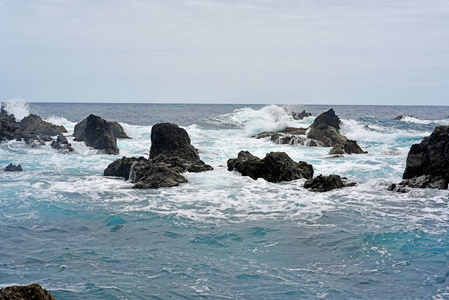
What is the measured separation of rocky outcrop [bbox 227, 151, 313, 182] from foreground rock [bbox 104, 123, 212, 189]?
6.91 ft

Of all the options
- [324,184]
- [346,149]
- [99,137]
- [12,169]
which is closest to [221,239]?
[324,184]

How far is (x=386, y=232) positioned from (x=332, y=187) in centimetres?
494

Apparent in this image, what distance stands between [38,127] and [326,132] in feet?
82.2

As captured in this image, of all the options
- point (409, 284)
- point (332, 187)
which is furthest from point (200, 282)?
point (332, 187)

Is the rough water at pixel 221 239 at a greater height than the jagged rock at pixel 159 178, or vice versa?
the jagged rock at pixel 159 178

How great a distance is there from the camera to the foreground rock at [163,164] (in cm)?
1537

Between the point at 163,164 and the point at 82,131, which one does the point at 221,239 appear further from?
the point at 82,131

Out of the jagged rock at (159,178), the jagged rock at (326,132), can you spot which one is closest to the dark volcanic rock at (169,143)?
the jagged rock at (159,178)

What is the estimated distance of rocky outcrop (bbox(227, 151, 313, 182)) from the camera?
16.1 m

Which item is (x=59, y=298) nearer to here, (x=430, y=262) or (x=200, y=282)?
(x=200, y=282)

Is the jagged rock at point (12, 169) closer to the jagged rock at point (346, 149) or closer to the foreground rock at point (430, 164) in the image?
the foreground rock at point (430, 164)

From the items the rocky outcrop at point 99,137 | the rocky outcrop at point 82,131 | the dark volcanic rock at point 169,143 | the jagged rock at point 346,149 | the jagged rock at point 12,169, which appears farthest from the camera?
the rocky outcrop at point 82,131

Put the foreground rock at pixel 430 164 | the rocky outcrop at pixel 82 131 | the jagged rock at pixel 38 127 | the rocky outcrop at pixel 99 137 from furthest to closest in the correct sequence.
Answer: the jagged rock at pixel 38 127, the rocky outcrop at pixel 82 131, the rocky outcrop at pixel 99 137, the foreground rock at pixel 430 164

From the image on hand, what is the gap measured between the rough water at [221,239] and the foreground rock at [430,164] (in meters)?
0.69
